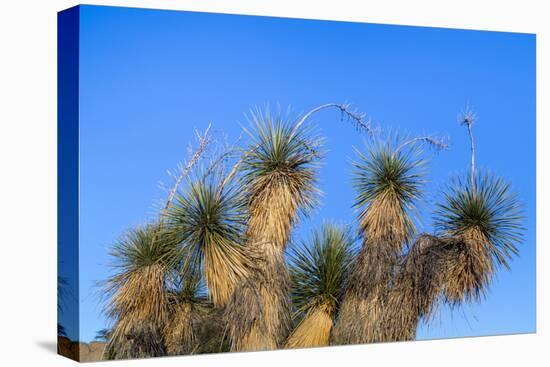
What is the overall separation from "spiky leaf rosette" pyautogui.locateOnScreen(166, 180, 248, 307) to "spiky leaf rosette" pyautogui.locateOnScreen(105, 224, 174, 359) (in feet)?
0.67

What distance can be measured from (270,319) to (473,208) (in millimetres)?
3003

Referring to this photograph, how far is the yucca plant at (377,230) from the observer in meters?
Answer: 14.7

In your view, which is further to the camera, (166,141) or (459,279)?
(459,279)

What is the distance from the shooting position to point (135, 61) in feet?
44.1

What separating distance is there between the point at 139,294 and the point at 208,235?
0.98 m

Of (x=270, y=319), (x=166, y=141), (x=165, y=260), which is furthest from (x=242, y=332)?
(x=166, y=141)

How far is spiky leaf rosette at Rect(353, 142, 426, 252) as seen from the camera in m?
14.8

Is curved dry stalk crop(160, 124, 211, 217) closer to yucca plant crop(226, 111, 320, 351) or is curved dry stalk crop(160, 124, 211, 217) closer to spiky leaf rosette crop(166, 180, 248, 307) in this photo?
spiky leaf rosette crop(166, 180, 248, 307)

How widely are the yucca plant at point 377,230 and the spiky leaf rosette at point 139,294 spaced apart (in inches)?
87.8

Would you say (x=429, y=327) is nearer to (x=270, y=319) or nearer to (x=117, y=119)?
(x=270, y=319)

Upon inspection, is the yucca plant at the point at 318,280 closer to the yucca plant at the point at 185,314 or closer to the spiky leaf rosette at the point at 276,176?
the spiky leaf rosette at the point at 276,176

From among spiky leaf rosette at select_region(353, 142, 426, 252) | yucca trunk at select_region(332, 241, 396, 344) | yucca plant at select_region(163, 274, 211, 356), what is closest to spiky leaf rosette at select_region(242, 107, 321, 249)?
spiky leaf rosette at select_region(353, 142, 426, 252)

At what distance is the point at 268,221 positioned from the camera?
46.6 feet

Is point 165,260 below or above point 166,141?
below
